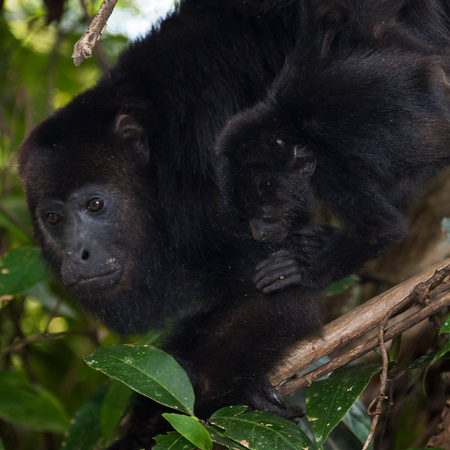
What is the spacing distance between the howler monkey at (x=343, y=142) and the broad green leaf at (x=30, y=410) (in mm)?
1489

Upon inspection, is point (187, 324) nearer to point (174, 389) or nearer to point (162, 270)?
point (162, 270)

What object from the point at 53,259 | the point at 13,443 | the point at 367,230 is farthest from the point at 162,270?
the point at 13,443

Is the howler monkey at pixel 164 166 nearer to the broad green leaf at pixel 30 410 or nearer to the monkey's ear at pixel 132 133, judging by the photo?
the monkey's ear at pixel 132 133

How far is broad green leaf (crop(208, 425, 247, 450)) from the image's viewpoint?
208cm

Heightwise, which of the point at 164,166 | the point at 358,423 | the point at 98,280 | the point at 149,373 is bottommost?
the point at 358,423

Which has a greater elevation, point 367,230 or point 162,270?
point 162,270

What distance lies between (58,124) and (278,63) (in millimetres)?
1039

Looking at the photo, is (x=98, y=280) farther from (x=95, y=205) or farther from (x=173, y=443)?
(x=173, y=443)

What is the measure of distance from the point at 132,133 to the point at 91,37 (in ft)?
4.25

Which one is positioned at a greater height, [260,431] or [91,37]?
[91,37]

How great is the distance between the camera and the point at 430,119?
2.51m

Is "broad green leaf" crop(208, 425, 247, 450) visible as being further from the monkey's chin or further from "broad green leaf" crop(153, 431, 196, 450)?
the monkey's chin

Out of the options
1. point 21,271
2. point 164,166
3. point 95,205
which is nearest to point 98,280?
point 95,205

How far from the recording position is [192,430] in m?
1.98
